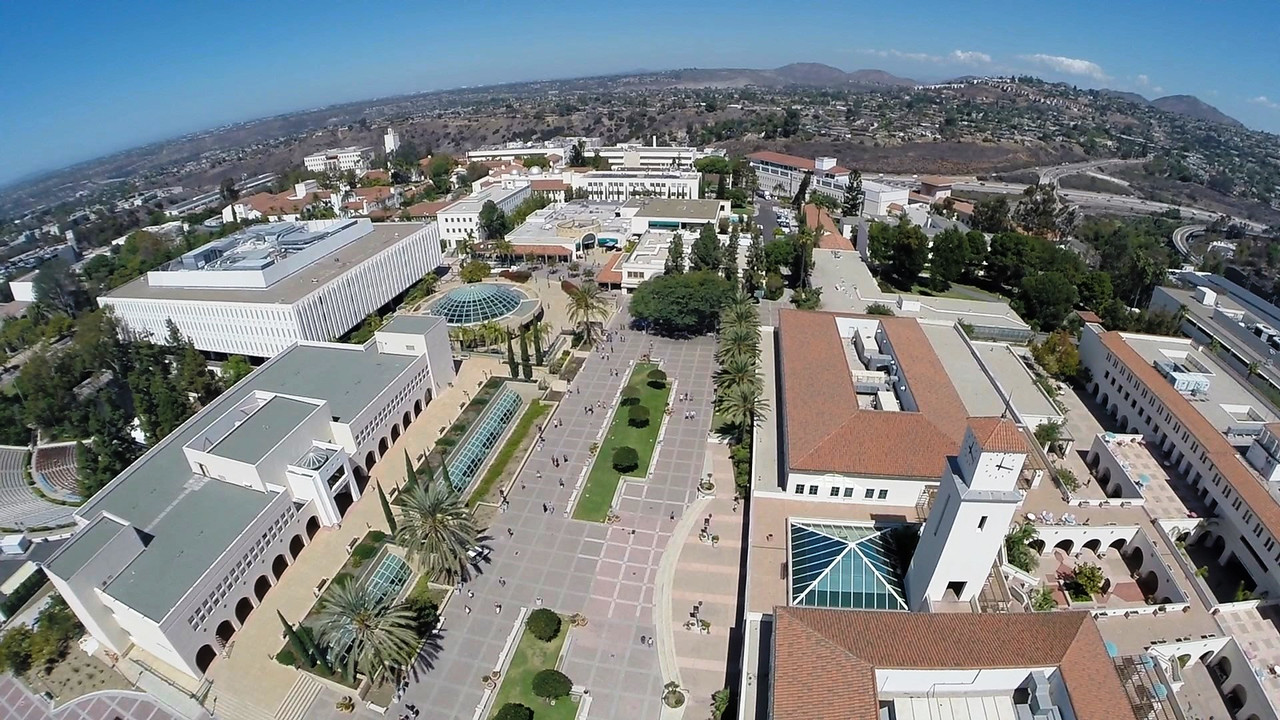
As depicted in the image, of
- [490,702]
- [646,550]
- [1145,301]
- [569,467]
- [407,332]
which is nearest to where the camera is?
[490,702]

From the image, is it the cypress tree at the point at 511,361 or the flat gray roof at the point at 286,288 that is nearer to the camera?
the cypress tree at the point at 511,361

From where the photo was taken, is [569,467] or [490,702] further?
[569,467]

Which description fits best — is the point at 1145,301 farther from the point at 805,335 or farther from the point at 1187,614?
the point at 1187,614

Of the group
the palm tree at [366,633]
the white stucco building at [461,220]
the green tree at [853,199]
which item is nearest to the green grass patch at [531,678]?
the palm tree at [366,633]

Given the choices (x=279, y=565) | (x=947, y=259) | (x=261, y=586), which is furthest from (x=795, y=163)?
(x=261, y=586)

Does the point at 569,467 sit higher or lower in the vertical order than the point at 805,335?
lower

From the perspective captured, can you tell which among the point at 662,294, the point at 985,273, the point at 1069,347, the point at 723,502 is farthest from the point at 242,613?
the point at 985,273

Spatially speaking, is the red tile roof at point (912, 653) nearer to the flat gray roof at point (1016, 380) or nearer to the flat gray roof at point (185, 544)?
the flat gray roof at point (1016, 380)
